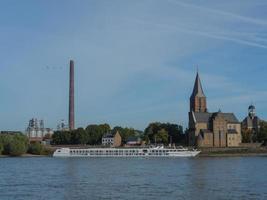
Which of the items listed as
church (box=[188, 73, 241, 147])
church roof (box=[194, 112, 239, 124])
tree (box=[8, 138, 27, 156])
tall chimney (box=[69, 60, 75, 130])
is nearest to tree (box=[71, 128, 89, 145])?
tall chimney (box=[69, 60, 75, 130])

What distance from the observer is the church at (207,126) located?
16462 centimetres

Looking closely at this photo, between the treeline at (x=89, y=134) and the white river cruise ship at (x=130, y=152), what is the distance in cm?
3030

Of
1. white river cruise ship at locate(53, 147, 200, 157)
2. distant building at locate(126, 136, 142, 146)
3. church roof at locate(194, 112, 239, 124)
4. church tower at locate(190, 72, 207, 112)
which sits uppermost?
church tower at locate(190, 72, 207, 112)

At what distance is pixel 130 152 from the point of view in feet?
455

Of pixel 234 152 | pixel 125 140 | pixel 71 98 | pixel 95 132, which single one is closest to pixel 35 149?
pixel 71 98

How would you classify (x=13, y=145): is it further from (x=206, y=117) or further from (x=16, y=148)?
(x=206, y=117)

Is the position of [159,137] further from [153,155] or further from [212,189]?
[212,189]

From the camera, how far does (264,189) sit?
41.9m

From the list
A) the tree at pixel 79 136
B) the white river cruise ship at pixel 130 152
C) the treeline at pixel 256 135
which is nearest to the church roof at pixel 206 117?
the treeline at pixel 256 135

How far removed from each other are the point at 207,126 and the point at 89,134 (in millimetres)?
38793

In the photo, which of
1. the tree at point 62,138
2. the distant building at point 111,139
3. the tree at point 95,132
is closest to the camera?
the tree at point 62,138

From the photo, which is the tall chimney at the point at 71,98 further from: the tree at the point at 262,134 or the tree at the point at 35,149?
the tree at the point at 262,134

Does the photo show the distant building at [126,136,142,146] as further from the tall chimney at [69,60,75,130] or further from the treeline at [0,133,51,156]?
the treeline at [0,133,51,156]

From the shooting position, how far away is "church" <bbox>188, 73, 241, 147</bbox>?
16462 cm
